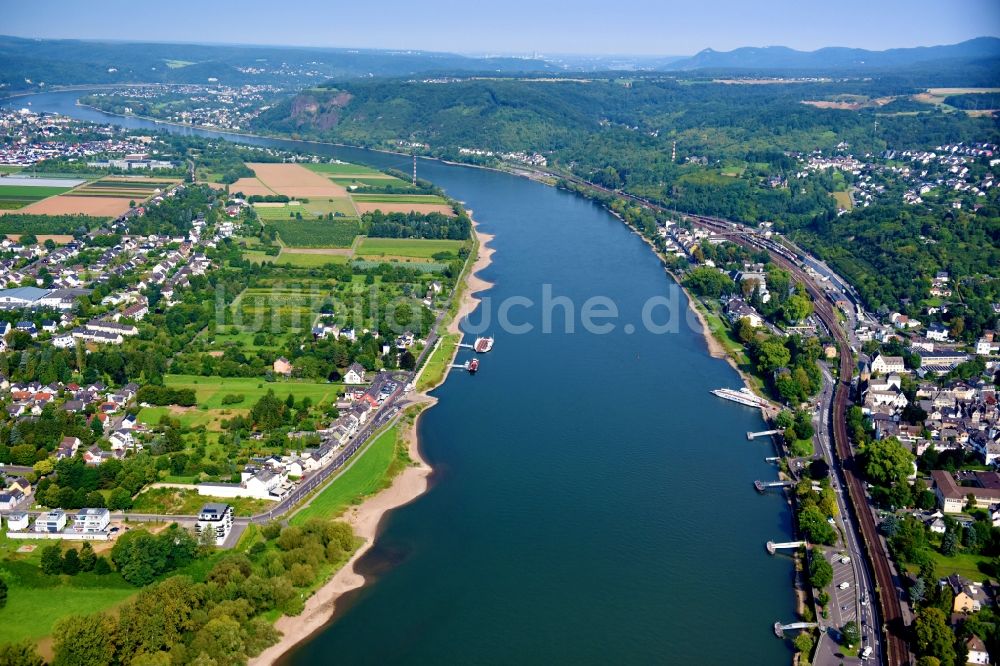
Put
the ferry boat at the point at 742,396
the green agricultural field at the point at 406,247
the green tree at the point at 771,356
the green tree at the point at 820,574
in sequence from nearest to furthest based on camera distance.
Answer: the green tree at the point at 820,574 → the ferry boat at the point at 742,396 → the green tree at the point at 771,356 → the green agricultural field at the point at 406,247

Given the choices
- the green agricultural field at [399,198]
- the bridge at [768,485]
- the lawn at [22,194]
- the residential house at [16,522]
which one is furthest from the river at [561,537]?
the lawn at [22,194]

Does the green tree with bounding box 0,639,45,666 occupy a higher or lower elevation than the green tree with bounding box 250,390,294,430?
lower

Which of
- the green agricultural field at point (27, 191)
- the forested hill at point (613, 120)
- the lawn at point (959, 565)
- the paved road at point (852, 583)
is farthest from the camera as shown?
the forested hill at point (613, 120)

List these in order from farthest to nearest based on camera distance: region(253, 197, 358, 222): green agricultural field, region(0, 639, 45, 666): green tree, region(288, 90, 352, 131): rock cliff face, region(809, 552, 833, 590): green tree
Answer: region(288, 90, 352, 131): rock cliff face
region(253, 197, 358, 222): green agricultural field
region(809, 552, 833, 590): green tree
region(0, 639, 45, 666): green tree

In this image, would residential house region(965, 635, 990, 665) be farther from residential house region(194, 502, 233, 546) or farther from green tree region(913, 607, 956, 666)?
residential house region(194, 502, 233, 546)

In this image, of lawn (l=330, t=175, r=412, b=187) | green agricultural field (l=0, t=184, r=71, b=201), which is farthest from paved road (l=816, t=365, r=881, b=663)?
green agricultural field (l=0, t=184, r=71, b=201)

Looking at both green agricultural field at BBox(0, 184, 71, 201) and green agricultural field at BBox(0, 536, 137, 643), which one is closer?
green agricultural field at BBox(0, 536, 137, 643)

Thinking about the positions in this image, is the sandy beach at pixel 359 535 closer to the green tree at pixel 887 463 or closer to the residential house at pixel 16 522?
the residential house at pixel 16 522
